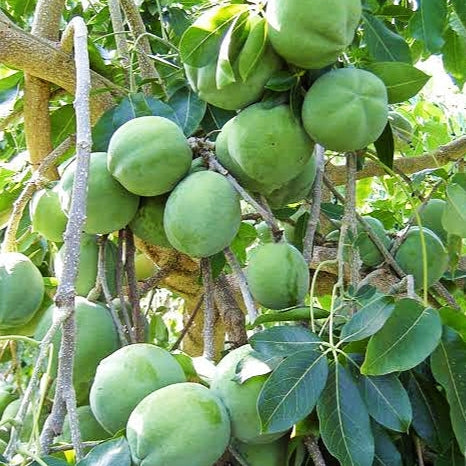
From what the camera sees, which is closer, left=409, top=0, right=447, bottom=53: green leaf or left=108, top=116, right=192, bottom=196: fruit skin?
left=108, top=116, right=192, bottom=196: fruit skin

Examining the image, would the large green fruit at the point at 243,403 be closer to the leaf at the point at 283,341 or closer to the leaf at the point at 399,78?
the leaf at the point at 283,341

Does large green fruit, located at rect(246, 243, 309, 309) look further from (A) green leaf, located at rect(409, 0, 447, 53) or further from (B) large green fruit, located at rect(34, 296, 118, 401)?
(A) green leaf, located at rect(409, 0, 447, 53)

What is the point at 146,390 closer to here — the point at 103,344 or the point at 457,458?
the point at 103,344

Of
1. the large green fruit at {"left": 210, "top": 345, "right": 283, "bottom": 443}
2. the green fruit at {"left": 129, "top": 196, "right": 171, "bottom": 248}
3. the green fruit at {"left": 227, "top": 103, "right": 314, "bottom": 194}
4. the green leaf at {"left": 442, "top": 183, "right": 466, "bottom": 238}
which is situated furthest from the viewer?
the green leaf at {"left": 442, "top": 183, "right": 466, "bottom": 238}

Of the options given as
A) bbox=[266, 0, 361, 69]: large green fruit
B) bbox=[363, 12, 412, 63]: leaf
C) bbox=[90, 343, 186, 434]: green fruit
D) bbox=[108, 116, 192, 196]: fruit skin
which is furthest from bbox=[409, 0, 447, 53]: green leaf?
bbox=[90, 343, 186, 434]: green fruit

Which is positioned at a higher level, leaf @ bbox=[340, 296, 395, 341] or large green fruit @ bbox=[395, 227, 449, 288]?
leaf @ bbox=[340, 296, 395, 341]

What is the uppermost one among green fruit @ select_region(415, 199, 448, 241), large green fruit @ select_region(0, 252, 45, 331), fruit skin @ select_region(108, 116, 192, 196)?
fruit skin @ select_region(108, 116, 192, 196)

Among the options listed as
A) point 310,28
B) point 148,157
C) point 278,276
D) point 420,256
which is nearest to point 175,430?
point 278,276

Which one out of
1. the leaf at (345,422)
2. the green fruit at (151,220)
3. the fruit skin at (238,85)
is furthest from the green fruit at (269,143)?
the leaf at (345,422)

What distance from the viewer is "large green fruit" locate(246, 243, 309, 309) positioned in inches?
42.3

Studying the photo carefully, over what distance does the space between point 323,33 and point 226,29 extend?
0.17 metres

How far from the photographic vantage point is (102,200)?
111cm

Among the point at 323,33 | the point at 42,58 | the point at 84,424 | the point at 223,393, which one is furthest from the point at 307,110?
the point at 42,58

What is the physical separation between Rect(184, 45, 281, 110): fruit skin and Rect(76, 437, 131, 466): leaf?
47 cm
